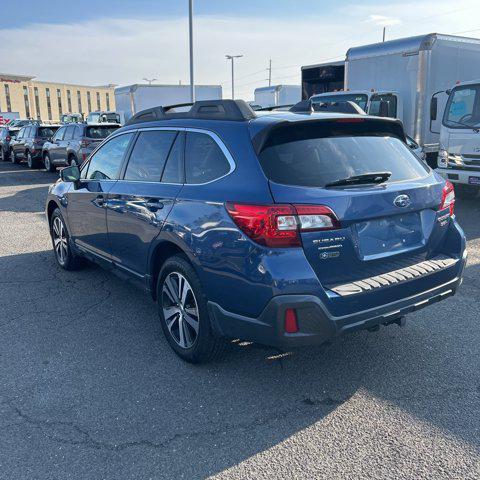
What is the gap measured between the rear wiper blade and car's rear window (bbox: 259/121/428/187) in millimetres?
35

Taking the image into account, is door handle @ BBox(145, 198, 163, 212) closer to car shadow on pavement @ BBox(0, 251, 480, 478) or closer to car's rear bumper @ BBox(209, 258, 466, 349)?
car's rear bumper @ BBox(209, 258, 466, 349)

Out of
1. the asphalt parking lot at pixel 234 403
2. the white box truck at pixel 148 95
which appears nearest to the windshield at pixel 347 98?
the asphalt parking lot at pixel 234 403

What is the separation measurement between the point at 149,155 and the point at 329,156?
1.67 metres

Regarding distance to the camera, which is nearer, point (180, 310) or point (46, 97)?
point (180, 310)

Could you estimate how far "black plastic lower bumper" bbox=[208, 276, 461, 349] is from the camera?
2.86m

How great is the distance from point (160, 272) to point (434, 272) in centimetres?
200

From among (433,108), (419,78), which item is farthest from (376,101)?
(433,108)

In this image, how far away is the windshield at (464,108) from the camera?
945 centimetres

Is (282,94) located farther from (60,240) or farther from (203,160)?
(203,160)

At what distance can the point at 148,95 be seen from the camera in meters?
29.3

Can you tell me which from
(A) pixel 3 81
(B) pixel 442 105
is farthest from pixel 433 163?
(A) pixel 3 81

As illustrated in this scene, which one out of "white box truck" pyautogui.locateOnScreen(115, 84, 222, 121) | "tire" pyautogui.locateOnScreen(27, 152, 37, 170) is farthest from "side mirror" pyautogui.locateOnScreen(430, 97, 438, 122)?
"white box truck" pyautogui.locateOnScreen(115, 84, 222, 121)

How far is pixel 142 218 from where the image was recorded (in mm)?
4016

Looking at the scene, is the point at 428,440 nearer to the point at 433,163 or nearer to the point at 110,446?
Answer: the point at 110,446
